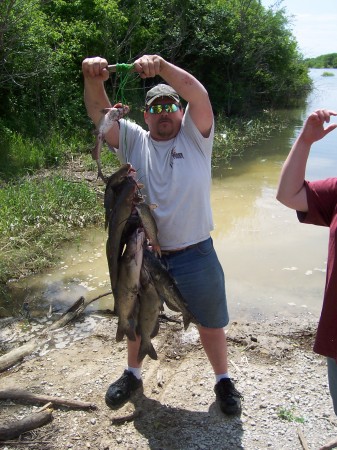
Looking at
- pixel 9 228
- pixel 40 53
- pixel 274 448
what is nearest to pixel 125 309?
pixel 274 448

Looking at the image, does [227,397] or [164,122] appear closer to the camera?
[164,122]

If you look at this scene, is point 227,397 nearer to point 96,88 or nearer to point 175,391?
point 175,391

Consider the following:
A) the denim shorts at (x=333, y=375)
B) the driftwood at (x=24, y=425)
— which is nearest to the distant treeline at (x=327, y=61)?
the driftwood at (x=24, y=425)

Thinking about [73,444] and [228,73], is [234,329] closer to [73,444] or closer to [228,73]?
[73,444]

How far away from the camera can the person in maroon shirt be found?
95.2 inches

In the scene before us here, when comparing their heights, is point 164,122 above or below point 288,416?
above

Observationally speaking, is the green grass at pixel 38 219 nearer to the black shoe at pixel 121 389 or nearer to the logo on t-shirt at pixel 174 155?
the black shoe at pixel 121 389

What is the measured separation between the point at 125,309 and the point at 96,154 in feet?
3.49

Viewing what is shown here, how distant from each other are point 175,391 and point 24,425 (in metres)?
1.19

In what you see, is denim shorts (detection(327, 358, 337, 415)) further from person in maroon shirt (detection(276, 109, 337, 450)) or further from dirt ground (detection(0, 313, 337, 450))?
dirt ground (detection(0, 313, 337, 450))

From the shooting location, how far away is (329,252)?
2.46 m

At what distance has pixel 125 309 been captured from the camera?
10.4 feet

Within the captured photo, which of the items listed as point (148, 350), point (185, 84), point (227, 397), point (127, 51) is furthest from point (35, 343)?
point (127, 51)

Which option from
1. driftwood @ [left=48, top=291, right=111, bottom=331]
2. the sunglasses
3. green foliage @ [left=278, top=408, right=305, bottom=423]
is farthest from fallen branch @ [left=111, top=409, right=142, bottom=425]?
the sunglasses
